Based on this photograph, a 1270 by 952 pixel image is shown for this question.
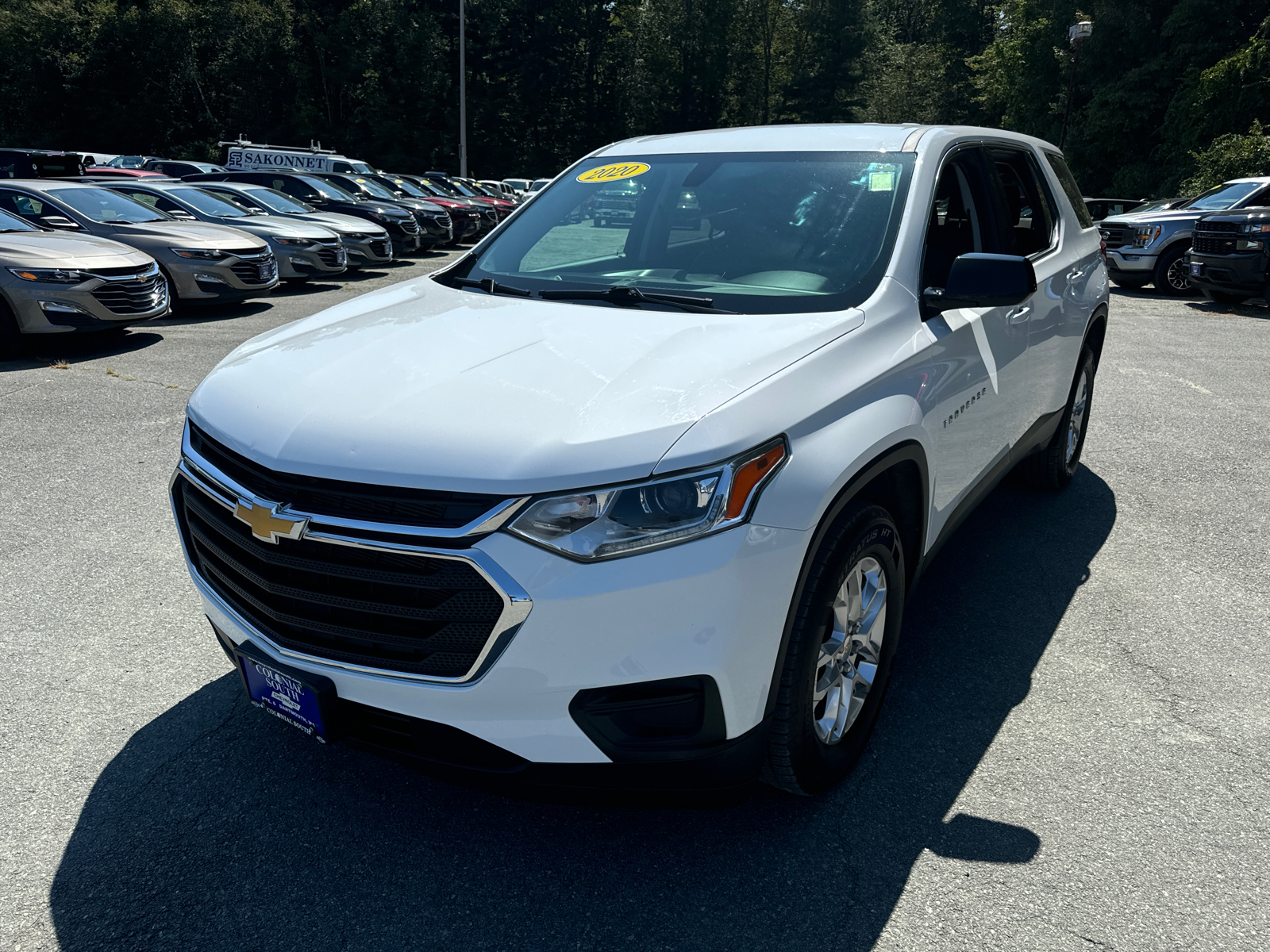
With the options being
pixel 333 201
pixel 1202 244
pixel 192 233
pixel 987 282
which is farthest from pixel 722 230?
pixel 333 201

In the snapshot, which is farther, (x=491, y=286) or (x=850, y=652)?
(x=491, y=286)

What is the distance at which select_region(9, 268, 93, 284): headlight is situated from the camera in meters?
8.62

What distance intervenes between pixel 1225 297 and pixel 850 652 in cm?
1423

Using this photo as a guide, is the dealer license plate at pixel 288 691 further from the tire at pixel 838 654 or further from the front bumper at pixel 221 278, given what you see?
the front bumper at pixel 221 278

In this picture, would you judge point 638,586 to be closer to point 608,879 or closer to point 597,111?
point 608,879

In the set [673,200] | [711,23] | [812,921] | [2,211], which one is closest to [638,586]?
[812,921]

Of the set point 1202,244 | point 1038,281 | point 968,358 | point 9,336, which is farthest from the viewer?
point 1202,244

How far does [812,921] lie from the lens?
2.24 metres

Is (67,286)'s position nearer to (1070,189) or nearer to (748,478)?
(1070,189)

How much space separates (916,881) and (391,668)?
1404 millimetres

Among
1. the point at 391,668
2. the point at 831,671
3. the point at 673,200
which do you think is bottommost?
the point at 831,671

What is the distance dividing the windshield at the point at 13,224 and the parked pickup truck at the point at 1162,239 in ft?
48.8

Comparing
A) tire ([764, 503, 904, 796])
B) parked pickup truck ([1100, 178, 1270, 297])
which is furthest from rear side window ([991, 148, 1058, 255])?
parked pickup truck ([1100, 178, 1270, 297])

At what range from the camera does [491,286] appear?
3365 millimetres
